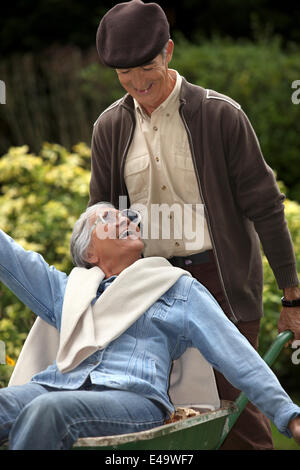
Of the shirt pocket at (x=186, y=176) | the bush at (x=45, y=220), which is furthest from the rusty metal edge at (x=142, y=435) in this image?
the bush at (x=45, y=220)

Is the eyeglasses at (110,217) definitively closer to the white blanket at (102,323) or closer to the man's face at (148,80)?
the white blanket at (102,323)

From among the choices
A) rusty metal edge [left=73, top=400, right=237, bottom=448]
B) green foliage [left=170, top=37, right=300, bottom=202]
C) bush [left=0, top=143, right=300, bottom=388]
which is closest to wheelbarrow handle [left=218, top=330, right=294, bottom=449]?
rusty metal edge [left=73, top=400, right=237, bottom=448]

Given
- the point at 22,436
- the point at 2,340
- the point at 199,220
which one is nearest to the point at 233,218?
the point at 199,220

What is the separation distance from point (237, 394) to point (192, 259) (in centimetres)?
55

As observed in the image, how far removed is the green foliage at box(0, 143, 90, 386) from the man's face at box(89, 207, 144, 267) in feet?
5.83

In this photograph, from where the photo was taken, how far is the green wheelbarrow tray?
7.49ft

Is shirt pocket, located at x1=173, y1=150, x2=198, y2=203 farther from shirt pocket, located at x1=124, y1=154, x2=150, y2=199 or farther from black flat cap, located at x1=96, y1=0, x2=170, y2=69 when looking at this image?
black flat cap, located at x1=96, y1=0, x2=170, y2=69

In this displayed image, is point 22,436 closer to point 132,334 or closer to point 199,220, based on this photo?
point 132,334

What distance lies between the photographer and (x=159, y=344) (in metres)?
2.67

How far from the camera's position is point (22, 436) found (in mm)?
2289

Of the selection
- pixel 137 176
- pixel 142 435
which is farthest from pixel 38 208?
pixel 142 435

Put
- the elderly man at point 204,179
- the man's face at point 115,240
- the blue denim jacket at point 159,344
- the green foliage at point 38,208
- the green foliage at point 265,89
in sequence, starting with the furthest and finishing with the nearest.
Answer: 1. the green foliage at point 265,89
2. the green foliage at point 38,208
3. the elderly man at point 204,179
4. the man's face at point 115,240
5. the blue denim jacket at point 159,344

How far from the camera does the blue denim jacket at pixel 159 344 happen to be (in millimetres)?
2508

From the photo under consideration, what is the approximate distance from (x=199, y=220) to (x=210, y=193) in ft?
0.40
